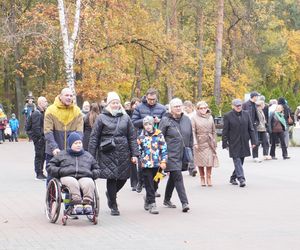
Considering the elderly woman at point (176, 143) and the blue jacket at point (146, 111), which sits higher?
the blue jacket at point (146, 111)

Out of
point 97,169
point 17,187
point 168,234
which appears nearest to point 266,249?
point 168,234

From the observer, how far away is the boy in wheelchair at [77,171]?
10.9m

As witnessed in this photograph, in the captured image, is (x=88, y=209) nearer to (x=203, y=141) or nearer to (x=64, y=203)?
(x=64, y=203)

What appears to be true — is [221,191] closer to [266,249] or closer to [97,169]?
[97,169]

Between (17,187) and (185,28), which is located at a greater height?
(185,28)

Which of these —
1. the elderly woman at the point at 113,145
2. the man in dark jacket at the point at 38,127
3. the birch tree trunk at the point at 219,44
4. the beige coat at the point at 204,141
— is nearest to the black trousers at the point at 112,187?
the elderly woman at the point at 113,145

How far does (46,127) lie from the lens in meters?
12.3

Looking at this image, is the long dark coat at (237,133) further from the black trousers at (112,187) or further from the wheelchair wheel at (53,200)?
the wheelchair wheel at (53,200)

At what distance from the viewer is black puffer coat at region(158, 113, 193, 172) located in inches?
489

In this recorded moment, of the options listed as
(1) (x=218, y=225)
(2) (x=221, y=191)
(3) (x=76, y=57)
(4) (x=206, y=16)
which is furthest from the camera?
(4) (x=206, y=16)

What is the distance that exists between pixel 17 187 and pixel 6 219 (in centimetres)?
467

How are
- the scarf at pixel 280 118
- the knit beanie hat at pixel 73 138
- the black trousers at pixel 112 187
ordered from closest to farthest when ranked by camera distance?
the knit beanie hat at pixel 73 138
the black trousers at pixel 112 187
the scarf at pixel 280 118

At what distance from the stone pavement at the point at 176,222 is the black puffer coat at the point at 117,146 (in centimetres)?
68

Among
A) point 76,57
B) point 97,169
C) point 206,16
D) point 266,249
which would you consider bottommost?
point 266,249
